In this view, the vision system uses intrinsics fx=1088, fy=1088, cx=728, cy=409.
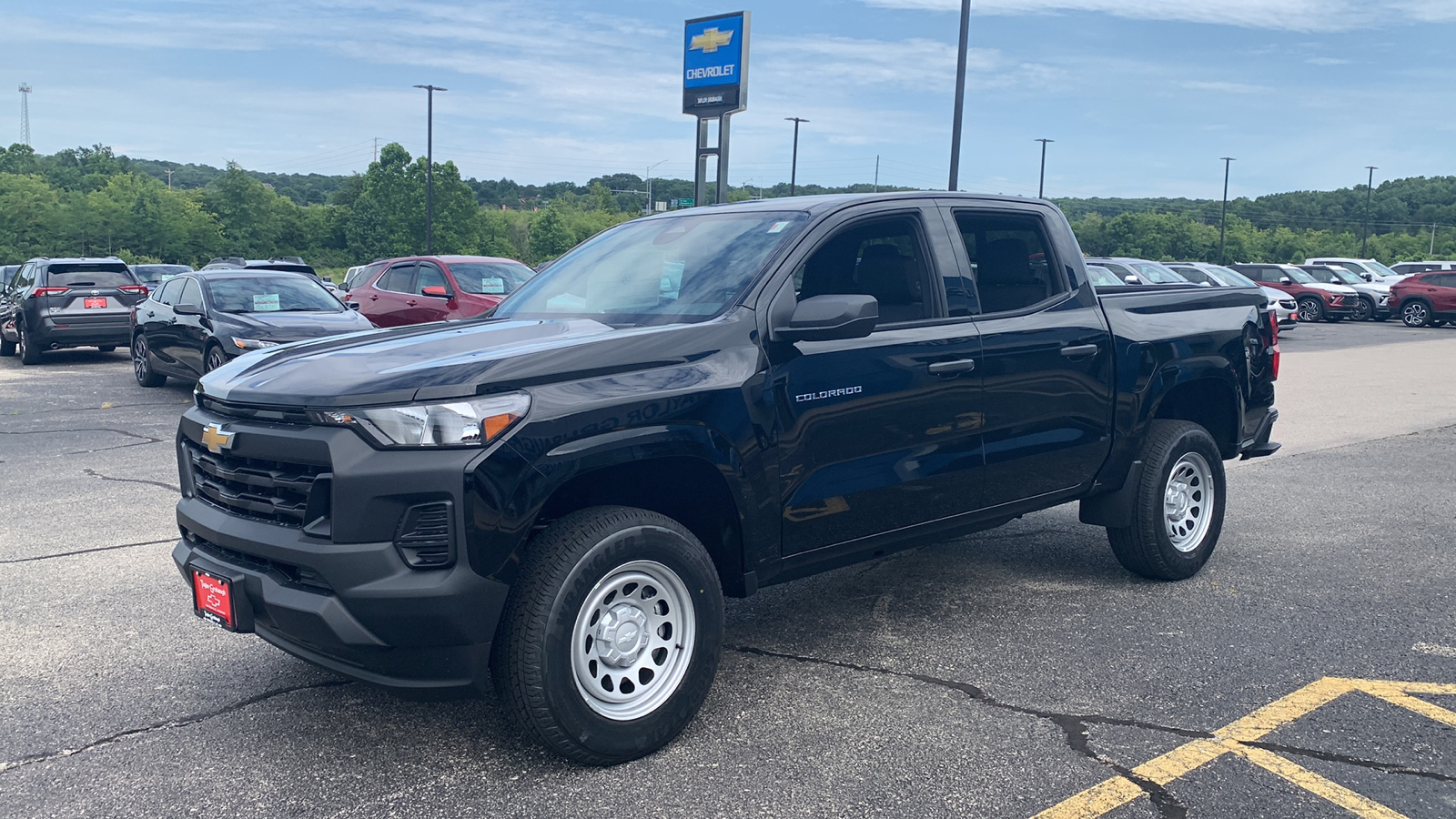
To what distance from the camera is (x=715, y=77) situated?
2100cm

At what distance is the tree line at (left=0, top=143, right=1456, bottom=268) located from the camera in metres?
79.2

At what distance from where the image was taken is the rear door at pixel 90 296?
56.1ft

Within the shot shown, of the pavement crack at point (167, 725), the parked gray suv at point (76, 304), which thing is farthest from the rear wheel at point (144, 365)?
the pavement crack at point (167, 725)

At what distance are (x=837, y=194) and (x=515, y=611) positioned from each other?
2.23 meters

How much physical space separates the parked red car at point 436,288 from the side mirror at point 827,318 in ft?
36.6

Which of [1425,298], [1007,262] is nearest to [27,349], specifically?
[1007,262]

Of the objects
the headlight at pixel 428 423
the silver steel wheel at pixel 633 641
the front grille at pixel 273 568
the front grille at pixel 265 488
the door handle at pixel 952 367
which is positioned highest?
the door handle at pixel 952 367

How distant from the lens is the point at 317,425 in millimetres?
3227

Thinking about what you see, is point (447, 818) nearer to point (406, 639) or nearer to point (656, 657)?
point (406, 639)

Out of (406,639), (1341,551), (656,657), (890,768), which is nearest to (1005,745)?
(890,768)

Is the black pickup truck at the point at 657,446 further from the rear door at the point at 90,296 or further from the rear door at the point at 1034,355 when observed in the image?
the rear door at the point at 90,296

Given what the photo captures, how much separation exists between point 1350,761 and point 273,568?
3433 millimetres

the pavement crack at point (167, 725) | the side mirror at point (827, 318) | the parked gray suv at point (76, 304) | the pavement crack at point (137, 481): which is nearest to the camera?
the pavement crack at point (167, 725)

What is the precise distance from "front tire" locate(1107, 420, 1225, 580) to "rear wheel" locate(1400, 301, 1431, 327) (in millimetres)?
32328
